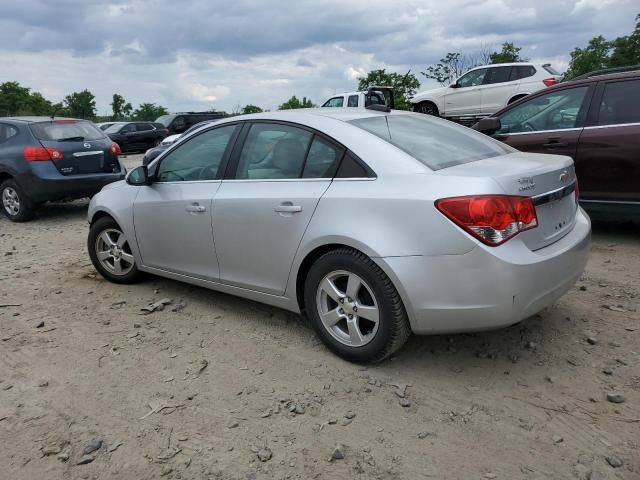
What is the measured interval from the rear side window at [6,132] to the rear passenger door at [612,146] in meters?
7.82

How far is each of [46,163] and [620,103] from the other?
7.45 meters

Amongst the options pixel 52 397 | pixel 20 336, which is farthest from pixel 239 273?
pixel 20 336

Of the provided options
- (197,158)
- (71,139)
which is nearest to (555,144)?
(197,158)

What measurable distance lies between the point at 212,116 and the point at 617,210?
71.3ft

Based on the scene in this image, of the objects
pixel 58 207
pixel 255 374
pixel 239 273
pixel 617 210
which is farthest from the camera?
pixel 58 207

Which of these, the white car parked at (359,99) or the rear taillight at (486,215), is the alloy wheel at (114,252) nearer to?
the rear taillight at (486,215)

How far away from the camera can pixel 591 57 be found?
163 feet

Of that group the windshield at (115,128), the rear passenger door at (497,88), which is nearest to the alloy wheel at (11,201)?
the rear passenger door at (497,88)

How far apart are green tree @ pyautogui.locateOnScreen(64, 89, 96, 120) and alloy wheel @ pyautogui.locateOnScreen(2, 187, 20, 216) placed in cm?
4880

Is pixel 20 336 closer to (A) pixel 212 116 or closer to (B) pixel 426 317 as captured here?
(B) pixel 426 317

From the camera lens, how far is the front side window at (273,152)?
3.66m

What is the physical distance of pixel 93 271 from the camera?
5.60 metres

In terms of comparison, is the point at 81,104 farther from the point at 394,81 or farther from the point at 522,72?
the point at 522,72

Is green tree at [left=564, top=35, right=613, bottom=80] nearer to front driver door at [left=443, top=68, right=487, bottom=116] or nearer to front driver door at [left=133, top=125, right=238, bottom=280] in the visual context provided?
front driver door at [left=443, top=68, right=487, bottom=116]
